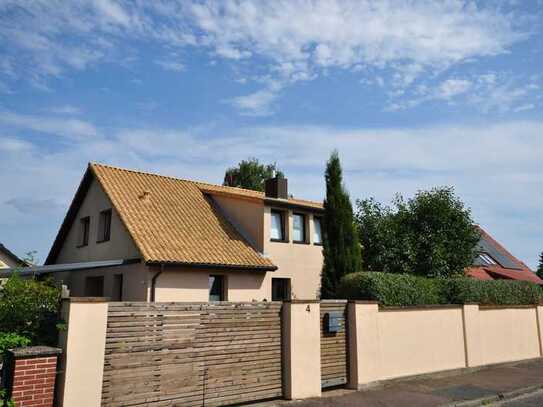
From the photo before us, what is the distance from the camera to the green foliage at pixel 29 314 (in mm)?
7062

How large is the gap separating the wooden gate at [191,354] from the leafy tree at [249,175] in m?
29.4

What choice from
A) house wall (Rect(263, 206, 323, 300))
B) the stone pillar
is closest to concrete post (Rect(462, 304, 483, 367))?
house wall (Rect(263, 206, 323, 300))

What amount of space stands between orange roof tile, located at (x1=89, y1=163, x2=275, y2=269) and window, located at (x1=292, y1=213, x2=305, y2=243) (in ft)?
7.14

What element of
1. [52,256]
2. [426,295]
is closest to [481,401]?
[426,295]

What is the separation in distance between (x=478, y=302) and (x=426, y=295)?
2.74m

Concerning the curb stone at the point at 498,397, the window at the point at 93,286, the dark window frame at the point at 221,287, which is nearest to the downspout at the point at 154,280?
the dark window frame at the point at 221,287

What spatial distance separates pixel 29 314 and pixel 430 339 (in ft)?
31.2

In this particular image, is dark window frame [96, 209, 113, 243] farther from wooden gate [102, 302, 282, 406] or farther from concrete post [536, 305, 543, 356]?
concrete post [536, 305, 543, 356]

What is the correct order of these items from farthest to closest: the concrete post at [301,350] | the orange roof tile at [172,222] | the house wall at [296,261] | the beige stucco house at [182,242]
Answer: the house wall at [296,261] → the orange roof tile at [172,222] → the beige stucco house at [182,242] → the concrete post at [301,350]

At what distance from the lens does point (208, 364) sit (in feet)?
26.7

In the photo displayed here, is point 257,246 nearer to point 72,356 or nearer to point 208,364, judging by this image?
Answer: point 208,364

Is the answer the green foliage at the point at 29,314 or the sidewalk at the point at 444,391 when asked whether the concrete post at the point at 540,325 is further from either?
the green foliage at the point at 29,314

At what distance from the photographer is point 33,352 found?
6.31 m

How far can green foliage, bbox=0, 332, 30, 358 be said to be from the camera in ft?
21.5
